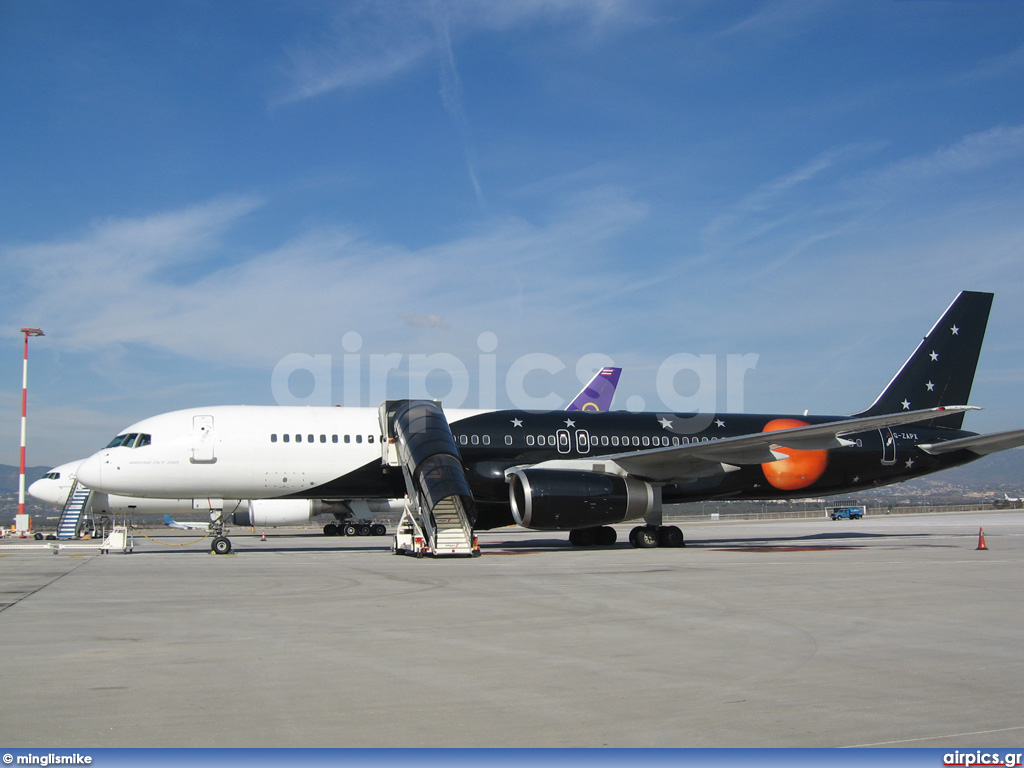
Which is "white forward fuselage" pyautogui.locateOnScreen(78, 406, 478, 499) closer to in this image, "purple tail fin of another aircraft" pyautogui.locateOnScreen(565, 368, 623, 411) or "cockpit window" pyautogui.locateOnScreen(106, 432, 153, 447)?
"cockpit window" pyautogui.locateOnScreen(106, 432, 153, 447)

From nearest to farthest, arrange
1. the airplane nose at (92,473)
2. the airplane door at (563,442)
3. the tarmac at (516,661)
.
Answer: the tarmac at (516,661), the airplane nose at (92,473), the airplane door at (563,442)

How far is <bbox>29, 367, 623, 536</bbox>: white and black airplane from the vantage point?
3616 cm

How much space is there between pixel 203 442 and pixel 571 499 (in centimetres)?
916

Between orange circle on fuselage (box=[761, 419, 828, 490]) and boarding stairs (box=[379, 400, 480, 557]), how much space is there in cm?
903

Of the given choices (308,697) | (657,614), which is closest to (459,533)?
(657,614)

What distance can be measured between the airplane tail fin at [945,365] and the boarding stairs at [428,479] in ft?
46.4

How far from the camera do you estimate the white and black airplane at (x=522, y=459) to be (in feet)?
65.1

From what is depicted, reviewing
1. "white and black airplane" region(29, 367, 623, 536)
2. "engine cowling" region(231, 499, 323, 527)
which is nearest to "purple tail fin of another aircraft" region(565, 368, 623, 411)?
"white and black airplane" region(29, 367, 623, 536)

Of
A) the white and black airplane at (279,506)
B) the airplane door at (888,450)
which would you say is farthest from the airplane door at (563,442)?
the white and black airplane at (279,506)

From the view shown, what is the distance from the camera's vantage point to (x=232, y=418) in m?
21.1

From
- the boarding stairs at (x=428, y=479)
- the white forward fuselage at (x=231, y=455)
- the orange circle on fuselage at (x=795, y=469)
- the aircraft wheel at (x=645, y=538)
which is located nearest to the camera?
the boarding stairs at (x=428, y=479)

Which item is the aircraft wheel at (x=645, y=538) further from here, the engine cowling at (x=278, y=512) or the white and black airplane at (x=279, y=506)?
the engine cowling at (x=278, y=512)

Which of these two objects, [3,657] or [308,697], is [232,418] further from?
[308,697]

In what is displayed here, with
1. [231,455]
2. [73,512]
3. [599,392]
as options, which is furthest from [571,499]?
[73,512]
